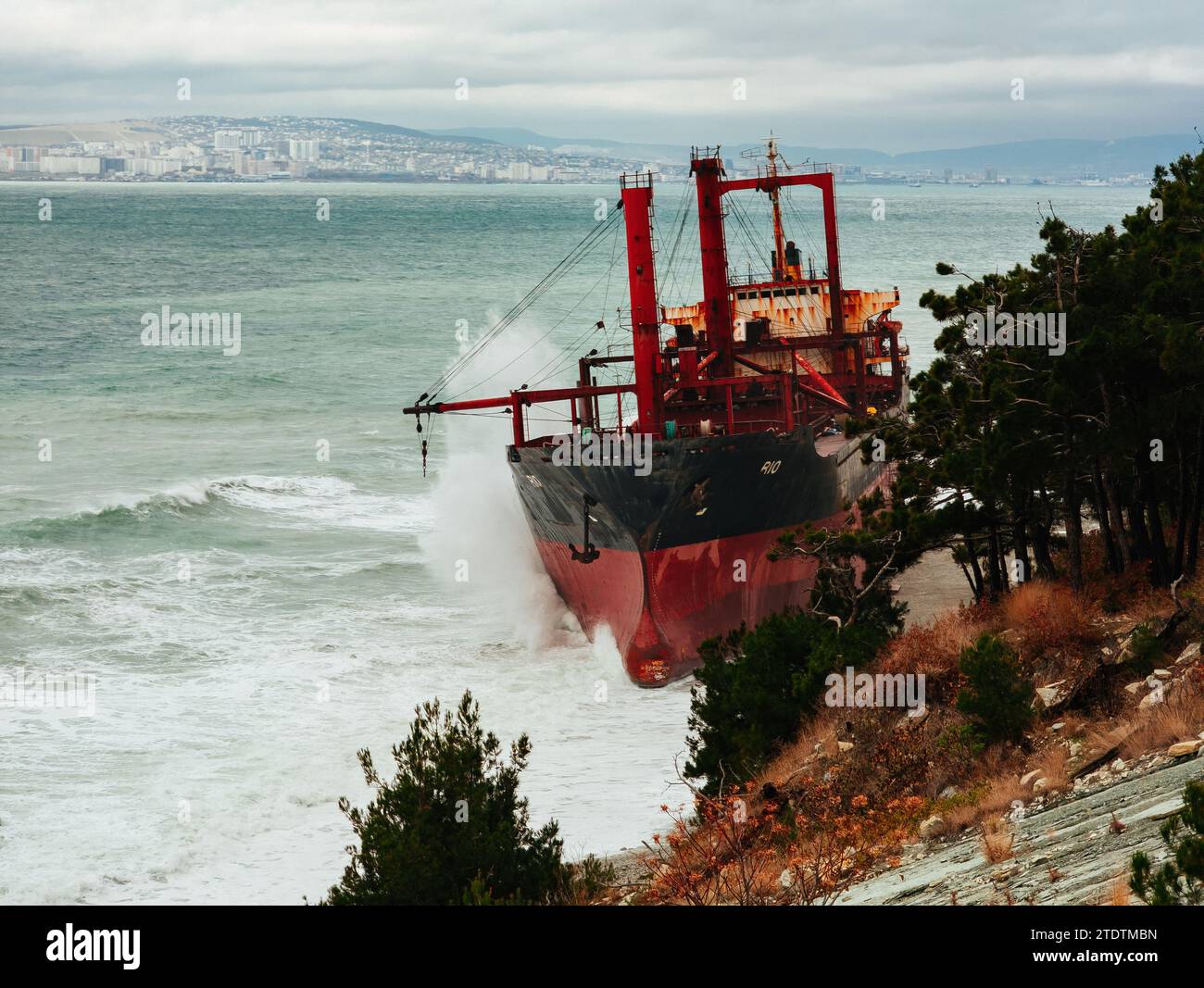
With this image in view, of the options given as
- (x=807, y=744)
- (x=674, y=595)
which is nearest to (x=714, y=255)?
(x=674, y=595)

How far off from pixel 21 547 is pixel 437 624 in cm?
1124

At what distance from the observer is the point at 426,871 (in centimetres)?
1148

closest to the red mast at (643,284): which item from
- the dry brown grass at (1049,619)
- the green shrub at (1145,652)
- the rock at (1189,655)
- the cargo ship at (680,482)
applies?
the cargo ship at (680,482)

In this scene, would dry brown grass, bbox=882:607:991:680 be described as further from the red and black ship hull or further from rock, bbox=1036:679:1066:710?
the red and black ship hull

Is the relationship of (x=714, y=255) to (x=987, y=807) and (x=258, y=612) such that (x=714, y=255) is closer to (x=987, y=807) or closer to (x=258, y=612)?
(x=258, y=612)

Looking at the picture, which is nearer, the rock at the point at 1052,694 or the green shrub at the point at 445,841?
the green shrub at the point at 445,841

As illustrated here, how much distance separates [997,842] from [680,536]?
1634 cm

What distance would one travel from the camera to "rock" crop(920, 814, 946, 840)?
11.7 meters

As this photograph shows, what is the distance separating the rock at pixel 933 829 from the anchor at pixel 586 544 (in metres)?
15.5

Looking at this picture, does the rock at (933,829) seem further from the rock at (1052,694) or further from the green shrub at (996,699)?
the rock at (1052,694)

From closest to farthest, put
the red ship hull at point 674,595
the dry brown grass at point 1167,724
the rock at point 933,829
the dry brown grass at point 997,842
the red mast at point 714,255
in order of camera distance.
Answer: the dry brown grass at point 997,842, the dry brown grass at point 1167,724, the rock at point 933,829, the red ship hull at point 674,595, the red mast at point 714,255

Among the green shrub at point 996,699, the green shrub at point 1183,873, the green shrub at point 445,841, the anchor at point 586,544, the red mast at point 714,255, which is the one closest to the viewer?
the green shrub at point 1183,873

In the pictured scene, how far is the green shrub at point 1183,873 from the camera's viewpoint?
23.9ft
